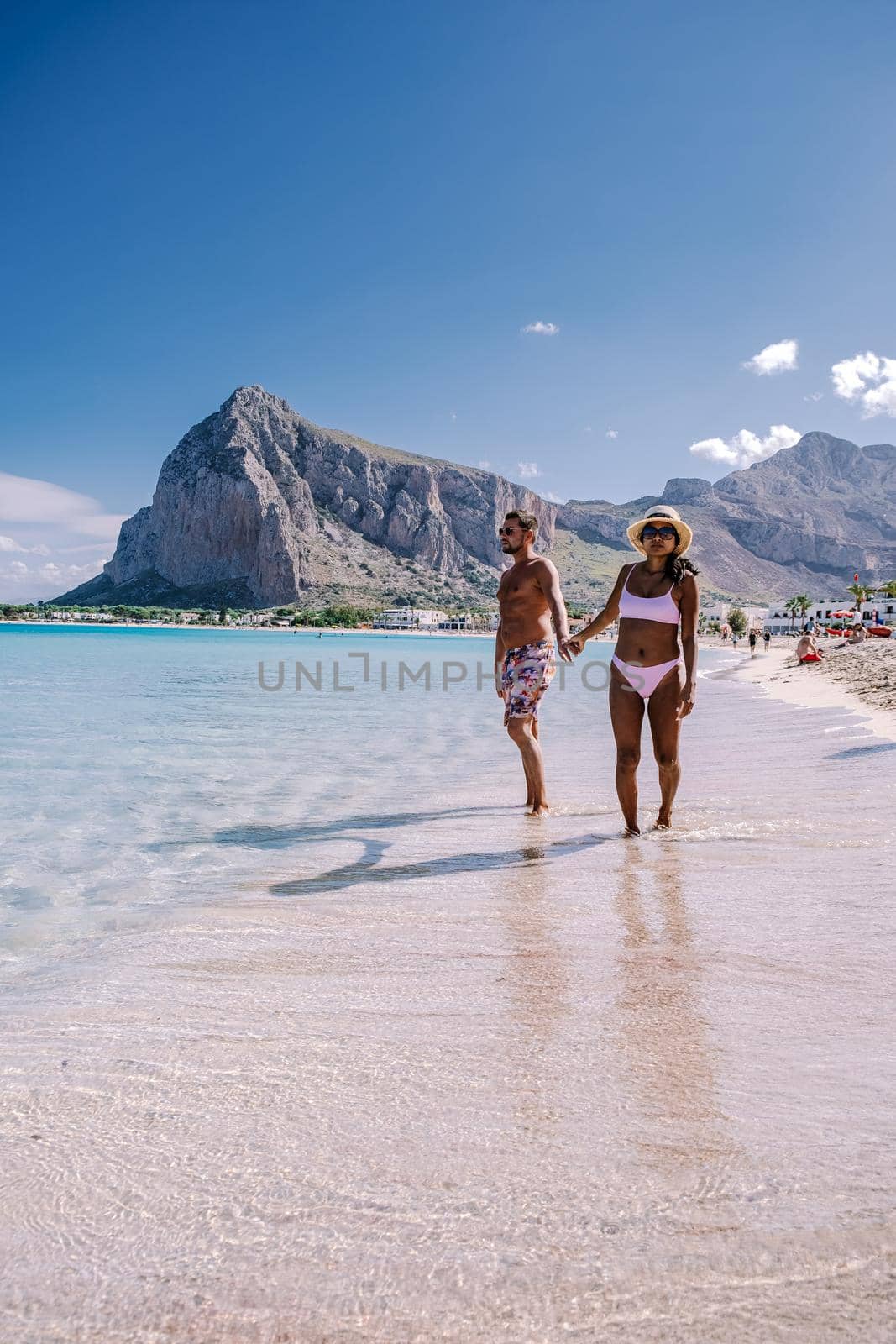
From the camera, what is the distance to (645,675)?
4.64m

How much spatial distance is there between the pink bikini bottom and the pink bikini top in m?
0.25

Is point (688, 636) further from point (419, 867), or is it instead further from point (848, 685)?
point (848, 685)

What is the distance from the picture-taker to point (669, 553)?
4.65 meters

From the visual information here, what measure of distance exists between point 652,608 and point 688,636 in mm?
262

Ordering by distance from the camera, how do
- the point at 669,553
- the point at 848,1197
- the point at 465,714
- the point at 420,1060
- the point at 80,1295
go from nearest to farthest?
the point at 80,1295
the point at 848,1197
the point at 420,1060
the point at 669,553
the point at 465,714

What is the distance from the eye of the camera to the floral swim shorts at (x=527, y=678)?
5398 millimetres

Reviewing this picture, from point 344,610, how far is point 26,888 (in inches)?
5610

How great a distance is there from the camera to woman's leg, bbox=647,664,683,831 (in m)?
4.64

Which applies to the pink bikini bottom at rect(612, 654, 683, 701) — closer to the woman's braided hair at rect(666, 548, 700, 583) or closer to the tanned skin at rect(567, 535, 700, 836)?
the tanned skin at rect(567, 535, 700, 836)

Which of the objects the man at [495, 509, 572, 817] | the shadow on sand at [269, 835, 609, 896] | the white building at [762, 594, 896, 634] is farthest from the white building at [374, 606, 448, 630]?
the shadow on sand at [269, 835, 609, 896]

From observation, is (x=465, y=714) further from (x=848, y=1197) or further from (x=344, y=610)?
(x=344, y=610)

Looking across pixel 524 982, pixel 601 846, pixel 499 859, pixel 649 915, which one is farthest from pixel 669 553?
pixel 524 982

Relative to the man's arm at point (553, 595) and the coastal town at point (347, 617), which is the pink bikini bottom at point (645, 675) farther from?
the coastal town at point (347, 617)

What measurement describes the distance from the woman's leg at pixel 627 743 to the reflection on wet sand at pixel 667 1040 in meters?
1.20
